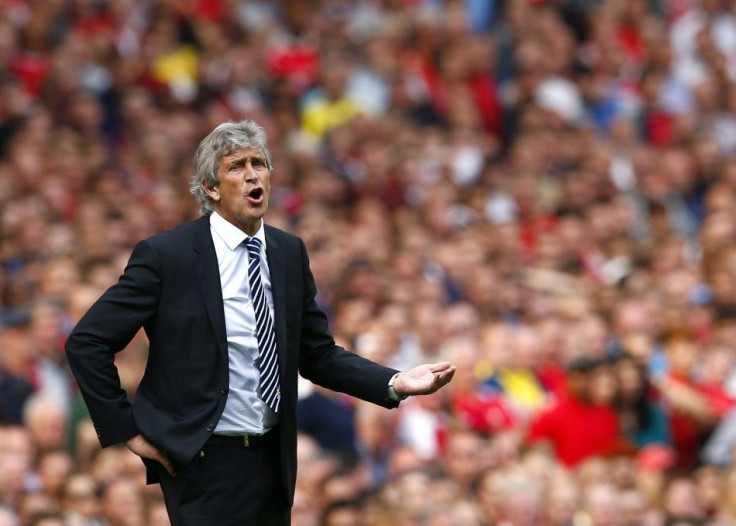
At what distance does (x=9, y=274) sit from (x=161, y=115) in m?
2.71

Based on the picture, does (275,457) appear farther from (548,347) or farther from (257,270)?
(548,347)

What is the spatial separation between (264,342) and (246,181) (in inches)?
18.3

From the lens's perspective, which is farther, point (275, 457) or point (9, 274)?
point (9, 274)

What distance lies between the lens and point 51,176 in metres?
10.7

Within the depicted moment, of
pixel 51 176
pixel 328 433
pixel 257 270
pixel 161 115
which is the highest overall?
pixel 161 115

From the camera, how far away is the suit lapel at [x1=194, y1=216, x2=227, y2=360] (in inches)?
178

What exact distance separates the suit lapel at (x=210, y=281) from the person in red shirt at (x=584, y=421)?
4426 mm

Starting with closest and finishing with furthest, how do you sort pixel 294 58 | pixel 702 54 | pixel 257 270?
pixel 257 270 < pixel 294 58 < pixel 702 54

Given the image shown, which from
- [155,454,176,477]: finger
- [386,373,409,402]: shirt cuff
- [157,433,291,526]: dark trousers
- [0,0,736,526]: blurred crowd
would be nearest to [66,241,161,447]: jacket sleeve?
[155,454,176,477]: finger

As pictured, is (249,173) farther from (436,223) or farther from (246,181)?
(436,223)

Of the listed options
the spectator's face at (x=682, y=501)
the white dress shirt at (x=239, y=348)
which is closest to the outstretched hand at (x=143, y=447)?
the white dress shirt at (x=239, y=348)

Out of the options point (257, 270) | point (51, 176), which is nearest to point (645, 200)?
point (51, 176)

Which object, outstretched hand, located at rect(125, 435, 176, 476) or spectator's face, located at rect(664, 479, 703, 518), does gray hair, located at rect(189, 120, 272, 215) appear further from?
spectator's face, located at rect(664, 479, 703, 518)

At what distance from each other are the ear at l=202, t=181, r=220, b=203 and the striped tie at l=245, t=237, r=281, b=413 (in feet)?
0.51
